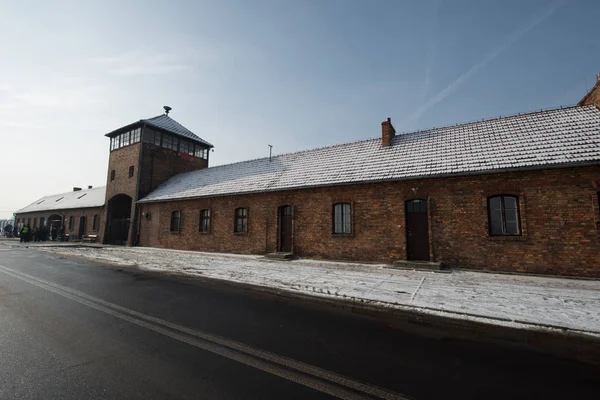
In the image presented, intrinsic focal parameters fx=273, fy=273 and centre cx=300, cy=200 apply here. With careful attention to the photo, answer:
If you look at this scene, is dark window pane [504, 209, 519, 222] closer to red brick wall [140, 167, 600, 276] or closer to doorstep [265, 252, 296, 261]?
red brick wall [140, 167, 600, 276]

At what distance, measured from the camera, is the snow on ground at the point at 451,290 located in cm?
490

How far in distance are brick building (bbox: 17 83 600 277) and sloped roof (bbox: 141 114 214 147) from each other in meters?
8.22

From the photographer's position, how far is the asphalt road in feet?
8.53

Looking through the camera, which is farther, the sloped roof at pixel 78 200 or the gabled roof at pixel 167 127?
the sloped roof at pixel 78 200

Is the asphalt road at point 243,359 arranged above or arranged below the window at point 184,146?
below

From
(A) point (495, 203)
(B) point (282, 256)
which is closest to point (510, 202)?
(A) point (495, 203)

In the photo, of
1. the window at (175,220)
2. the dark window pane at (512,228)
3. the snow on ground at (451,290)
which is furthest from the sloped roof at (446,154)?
the snow on ground at (451,290)

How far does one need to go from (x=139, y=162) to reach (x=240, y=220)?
40.0 ft

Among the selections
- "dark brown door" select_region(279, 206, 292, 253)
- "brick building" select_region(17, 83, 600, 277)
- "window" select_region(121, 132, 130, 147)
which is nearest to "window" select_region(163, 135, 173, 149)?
"window" select_region(121, 132, 130, 147)

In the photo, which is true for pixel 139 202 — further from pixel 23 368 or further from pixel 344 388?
pixel 344 388

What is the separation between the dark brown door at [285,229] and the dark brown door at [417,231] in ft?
18.9

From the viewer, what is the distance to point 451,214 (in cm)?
1023

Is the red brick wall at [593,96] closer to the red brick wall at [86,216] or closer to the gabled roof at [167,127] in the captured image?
the gabled roof at [167,127]

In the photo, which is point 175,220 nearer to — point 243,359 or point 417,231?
point 417,231
